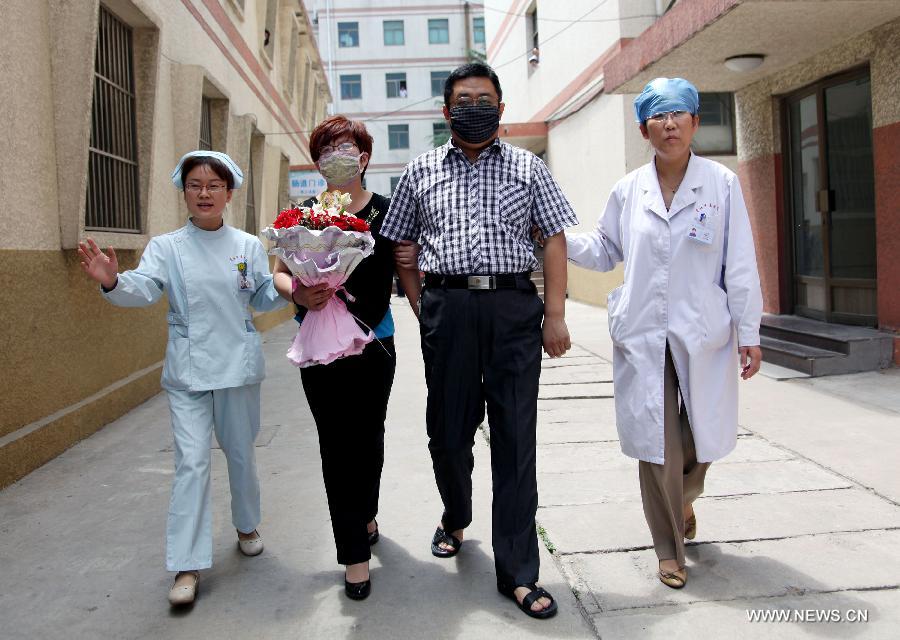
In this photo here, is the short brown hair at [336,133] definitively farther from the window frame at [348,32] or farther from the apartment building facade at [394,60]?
the window frame at [348,32]

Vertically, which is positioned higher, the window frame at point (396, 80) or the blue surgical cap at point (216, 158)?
the window frame at point (396, 80)

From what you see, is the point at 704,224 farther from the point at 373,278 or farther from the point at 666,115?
the point at 373,278

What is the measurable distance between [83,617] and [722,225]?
2801 millimetres

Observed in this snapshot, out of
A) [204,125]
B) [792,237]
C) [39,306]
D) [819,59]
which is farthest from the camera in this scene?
[204,125]

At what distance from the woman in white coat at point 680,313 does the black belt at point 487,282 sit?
46 cm

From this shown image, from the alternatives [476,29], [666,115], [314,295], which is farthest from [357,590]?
[476,29]

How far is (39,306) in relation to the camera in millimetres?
5141

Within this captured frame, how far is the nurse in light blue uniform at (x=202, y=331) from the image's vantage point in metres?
3.09

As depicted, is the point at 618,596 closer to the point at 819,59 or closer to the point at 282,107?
the point at 819,59

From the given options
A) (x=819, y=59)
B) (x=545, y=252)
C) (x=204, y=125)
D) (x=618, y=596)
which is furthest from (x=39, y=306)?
(x=819, y=59)

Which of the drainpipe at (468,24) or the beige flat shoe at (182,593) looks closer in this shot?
the beige flat shoe at (182,593)

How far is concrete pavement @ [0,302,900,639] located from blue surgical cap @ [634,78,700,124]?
180cm

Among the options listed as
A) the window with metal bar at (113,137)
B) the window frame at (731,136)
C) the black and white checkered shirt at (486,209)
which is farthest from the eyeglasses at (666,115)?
the window frame at (731,136)

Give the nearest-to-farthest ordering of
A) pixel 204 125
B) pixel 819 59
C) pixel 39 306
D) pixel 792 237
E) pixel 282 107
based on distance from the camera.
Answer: pixel 39 306, pixel 819 59, pixel 792 237, pixel 204 125, pixel 282 107
